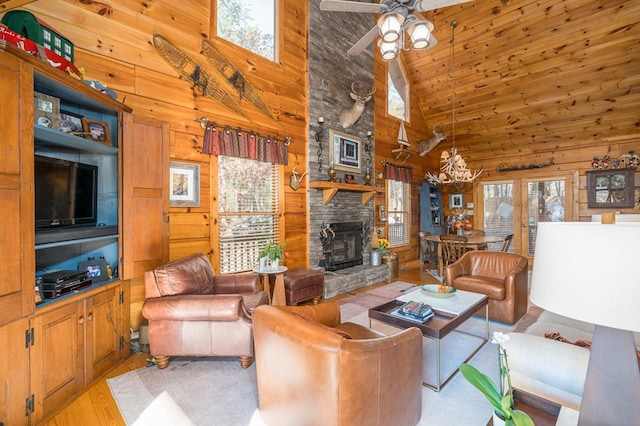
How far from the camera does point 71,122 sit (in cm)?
241

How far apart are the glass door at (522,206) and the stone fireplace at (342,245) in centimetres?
432

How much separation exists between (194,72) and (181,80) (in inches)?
8.3

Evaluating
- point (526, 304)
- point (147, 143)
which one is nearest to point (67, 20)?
point (147, 143)

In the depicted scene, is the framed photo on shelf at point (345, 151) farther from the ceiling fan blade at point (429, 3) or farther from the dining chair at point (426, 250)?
the ceiling fan blade at point (429, 3)

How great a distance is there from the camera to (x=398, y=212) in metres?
7.05

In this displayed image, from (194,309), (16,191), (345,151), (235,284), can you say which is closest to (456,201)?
(345,151)

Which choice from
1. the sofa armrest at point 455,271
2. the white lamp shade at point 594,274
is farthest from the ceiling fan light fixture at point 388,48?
the sofa armrest at point 455,271

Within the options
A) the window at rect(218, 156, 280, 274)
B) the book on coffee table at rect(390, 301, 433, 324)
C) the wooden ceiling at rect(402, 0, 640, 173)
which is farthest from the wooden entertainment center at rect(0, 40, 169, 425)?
the wooden ceiling at rect(402, 0, 640, 173)

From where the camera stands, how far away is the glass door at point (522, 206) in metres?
6.82

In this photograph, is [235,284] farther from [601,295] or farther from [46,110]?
[601,295]

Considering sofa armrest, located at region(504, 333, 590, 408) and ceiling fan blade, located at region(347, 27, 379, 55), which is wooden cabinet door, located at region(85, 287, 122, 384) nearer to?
sofa armrest, located at region(504, 333, 590, 408)

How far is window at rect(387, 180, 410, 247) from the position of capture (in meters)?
6.80

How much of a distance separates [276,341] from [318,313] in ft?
2.11

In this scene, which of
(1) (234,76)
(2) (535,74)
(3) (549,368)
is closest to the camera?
(3) (549,368)
